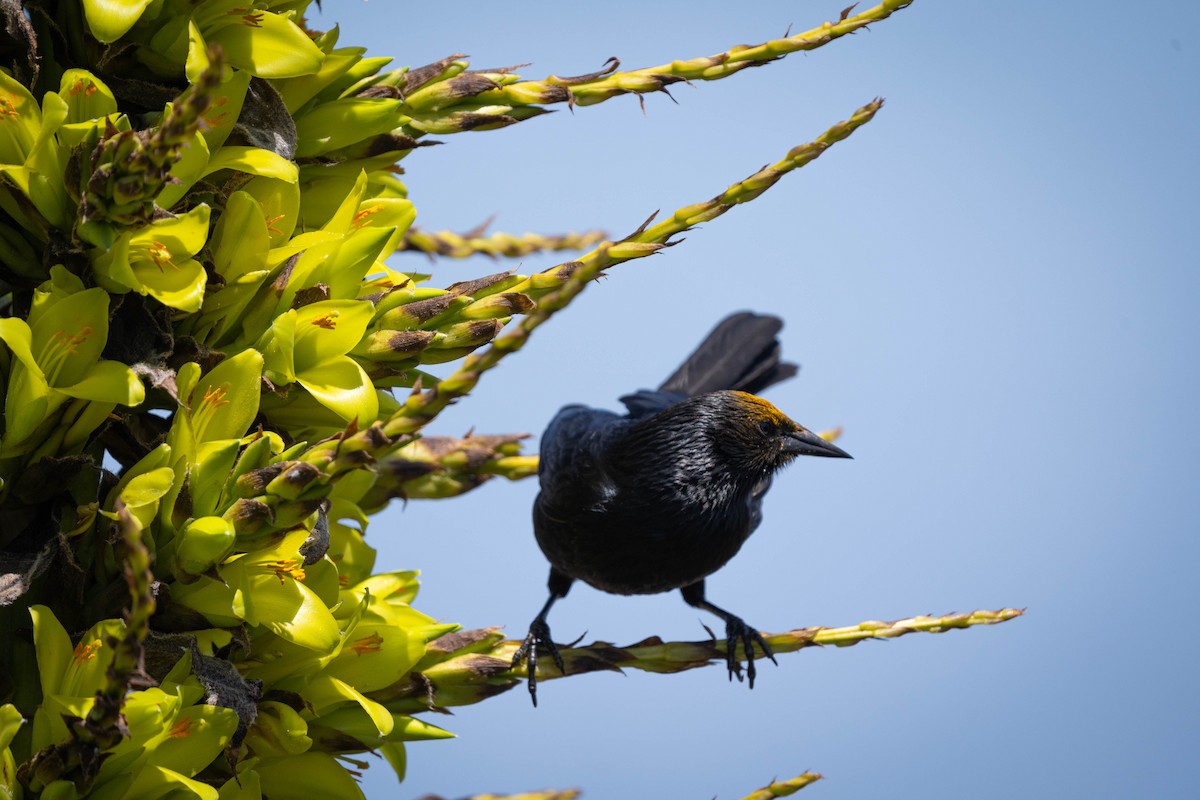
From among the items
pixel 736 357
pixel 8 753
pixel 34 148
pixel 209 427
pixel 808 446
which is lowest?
pixel 8 753

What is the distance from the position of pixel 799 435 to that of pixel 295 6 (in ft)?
3.02

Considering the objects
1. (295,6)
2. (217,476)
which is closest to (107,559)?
(217,476)

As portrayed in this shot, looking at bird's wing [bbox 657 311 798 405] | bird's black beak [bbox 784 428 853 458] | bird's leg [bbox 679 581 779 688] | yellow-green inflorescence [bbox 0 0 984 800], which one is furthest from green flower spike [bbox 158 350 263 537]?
bird's wing [bbox 657 311 798 405]

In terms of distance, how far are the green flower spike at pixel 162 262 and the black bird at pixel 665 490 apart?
0.86 m

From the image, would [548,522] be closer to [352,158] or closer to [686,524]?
[686,524]

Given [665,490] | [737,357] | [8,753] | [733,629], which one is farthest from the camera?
[737,357]

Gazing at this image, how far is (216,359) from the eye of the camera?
2.05ft

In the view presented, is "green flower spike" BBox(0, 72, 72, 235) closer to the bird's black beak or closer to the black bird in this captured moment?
the black bird

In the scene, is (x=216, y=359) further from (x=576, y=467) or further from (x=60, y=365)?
(x=576, y=467)

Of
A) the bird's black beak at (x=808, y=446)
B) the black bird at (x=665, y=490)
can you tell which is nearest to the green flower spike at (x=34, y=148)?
the black bird at (x=665, y=490)

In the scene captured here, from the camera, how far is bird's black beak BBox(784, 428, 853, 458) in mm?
1446

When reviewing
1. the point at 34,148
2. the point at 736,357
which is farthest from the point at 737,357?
the point at 34,148

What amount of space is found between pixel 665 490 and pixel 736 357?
550 millimetres

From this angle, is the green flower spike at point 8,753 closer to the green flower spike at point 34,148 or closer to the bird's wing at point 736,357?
the green flower spike at point 34,148
